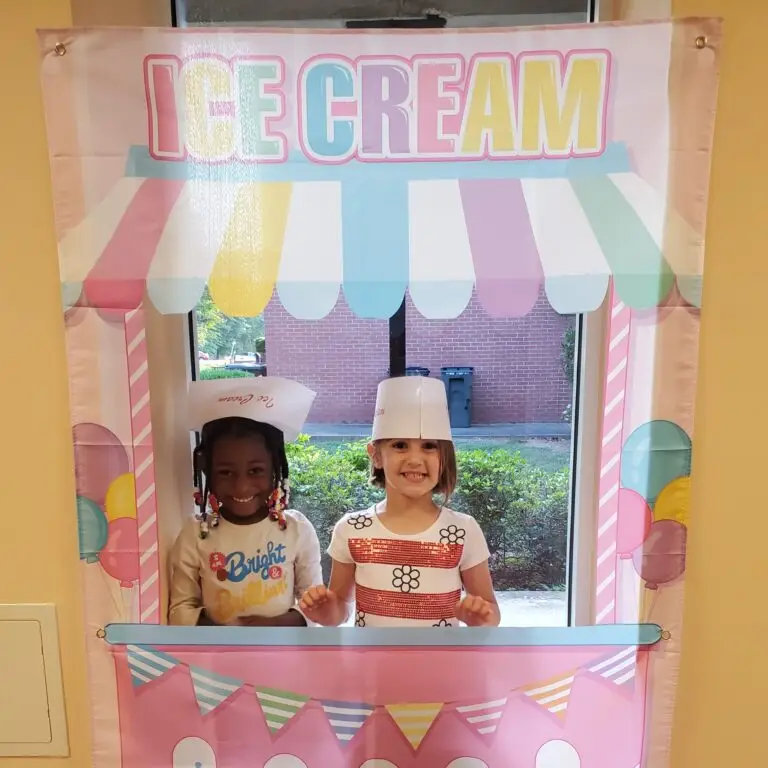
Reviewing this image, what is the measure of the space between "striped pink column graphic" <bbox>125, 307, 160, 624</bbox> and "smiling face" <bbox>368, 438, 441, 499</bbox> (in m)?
0.31

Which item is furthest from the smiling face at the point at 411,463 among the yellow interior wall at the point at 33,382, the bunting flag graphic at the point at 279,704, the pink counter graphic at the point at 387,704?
Result: the yellow interior wall at the point at 33,382

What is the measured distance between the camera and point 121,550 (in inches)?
38.0

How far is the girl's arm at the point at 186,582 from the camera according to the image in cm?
100

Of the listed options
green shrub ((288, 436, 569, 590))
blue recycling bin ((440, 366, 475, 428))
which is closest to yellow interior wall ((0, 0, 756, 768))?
green shrub ((288, 436, 569, 590))

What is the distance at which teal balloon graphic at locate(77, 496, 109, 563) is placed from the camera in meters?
0.96

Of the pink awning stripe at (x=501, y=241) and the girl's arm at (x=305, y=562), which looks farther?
the girl's arm at (x=305, y=562)

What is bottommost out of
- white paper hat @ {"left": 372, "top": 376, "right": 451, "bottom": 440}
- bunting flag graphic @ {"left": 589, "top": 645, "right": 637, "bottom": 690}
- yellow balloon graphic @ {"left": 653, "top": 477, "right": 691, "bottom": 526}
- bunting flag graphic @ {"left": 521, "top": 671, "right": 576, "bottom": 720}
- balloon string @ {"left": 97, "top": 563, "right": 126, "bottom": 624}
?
bunting flag graphic @ {"left": 521, "top": 671, "right": 576, "bottom": 720}

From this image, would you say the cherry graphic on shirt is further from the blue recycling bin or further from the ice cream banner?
the blue recycling bin

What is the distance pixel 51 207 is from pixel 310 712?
0.78 meters

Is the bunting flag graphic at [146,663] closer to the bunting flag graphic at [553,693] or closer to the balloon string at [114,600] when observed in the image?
the balloon string at [114,600]

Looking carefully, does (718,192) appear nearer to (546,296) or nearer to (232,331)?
(546,296)

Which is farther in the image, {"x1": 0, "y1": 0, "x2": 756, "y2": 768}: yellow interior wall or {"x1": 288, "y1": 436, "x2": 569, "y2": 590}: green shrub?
{"x1": 288, "y1": 436, "x2": 569, "y2": 590}: green shrub

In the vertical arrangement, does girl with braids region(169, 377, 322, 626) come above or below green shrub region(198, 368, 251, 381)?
below

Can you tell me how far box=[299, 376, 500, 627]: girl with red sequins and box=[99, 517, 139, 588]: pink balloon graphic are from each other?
246mm
